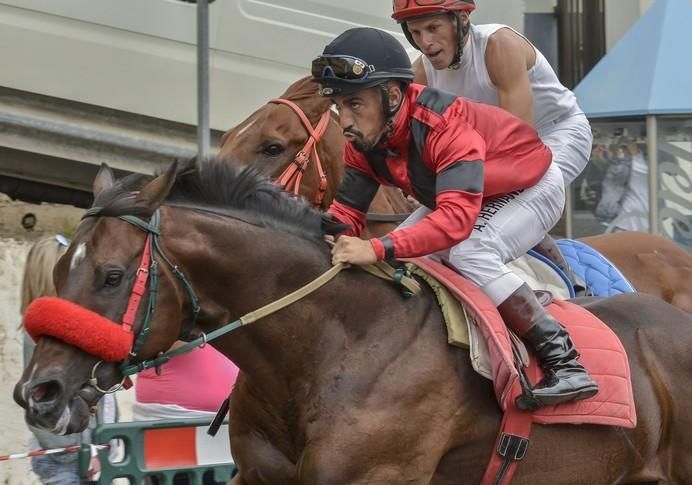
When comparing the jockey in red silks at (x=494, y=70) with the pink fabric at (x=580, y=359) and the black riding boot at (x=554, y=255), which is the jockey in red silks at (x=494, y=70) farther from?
the pink fabric at (x=580, y=359)

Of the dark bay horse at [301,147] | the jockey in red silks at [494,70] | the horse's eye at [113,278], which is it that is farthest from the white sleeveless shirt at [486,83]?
the horse's eye at [113,278]

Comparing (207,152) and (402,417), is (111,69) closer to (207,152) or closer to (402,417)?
(207,152)

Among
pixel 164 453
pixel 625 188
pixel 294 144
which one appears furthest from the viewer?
pixel 625 188

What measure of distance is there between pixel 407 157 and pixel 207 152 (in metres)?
2.34

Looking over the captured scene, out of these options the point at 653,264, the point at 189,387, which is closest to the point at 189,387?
the point at 189,387

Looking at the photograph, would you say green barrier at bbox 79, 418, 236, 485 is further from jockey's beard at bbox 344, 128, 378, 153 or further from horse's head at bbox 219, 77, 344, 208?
jockey's beard at bbox 344, 128, 378, 153

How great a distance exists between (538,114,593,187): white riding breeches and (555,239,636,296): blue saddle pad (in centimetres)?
91

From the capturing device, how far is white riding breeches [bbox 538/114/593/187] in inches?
223

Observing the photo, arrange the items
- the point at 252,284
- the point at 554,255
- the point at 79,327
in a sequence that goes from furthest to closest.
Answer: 1. the point at 554,255
2. the point at 252,284
3. the point at 79,327

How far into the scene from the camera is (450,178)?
449cm

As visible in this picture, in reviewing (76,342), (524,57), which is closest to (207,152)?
(524,57)

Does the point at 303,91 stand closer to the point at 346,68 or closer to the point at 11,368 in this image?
the point at 346,68

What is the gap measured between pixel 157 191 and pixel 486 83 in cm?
184

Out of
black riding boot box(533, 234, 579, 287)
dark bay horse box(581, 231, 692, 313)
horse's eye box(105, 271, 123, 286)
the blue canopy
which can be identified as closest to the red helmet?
black riding boot box(533, 234, 579, 287)
